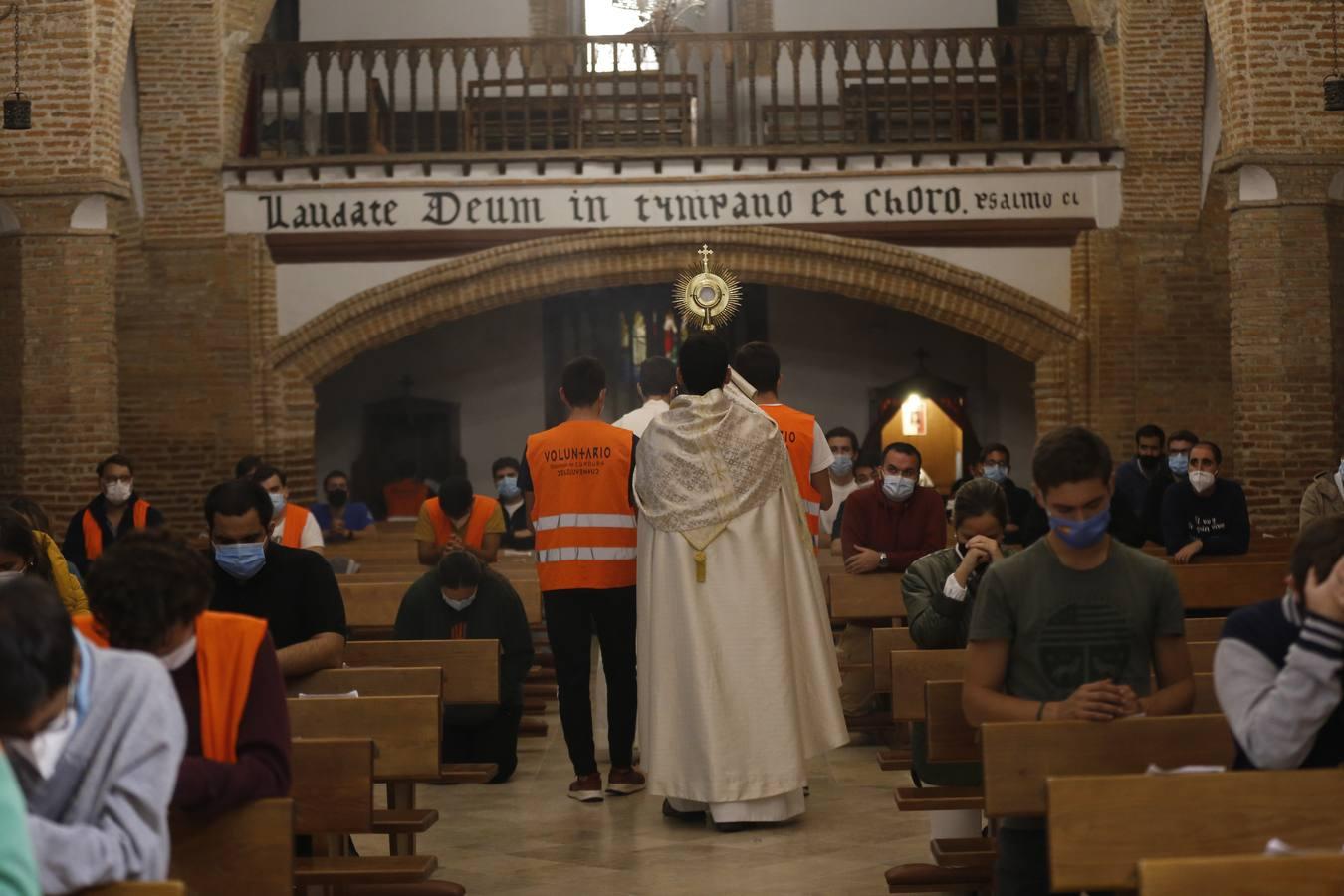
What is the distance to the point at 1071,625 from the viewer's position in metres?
3.92

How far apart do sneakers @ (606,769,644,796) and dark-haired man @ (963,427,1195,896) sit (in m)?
3.17

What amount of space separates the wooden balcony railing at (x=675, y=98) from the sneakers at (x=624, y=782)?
8.74 metres

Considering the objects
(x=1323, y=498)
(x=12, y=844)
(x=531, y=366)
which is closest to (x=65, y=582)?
(x=12, y=844)

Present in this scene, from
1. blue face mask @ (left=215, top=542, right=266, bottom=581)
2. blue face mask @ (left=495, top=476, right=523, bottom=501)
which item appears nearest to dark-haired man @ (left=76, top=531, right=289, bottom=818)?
blue face mask @ (left=215, top=542, right=266, bottom=581)

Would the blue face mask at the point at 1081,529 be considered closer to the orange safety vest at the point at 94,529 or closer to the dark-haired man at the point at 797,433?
the dark-haired man at the point at 797,433

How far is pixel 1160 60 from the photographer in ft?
49.6

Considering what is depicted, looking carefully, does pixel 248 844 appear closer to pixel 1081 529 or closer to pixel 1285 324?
pixel 1081 529

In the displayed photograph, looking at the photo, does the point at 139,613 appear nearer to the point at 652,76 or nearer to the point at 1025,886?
the point at 1025,886

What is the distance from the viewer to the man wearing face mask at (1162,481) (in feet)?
33.8

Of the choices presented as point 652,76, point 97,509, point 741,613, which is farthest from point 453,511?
point 652,76

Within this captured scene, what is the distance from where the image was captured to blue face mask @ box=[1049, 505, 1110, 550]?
3812mm

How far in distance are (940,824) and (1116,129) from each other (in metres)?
10.9

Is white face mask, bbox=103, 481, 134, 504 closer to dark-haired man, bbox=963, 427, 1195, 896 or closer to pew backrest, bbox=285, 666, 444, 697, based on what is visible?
pew backrest, bbox=285, 666, 444, 697

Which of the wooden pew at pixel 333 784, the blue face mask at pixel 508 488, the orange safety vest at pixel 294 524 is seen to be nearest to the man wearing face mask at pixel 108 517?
the orange safety vest at pixel 294 524
